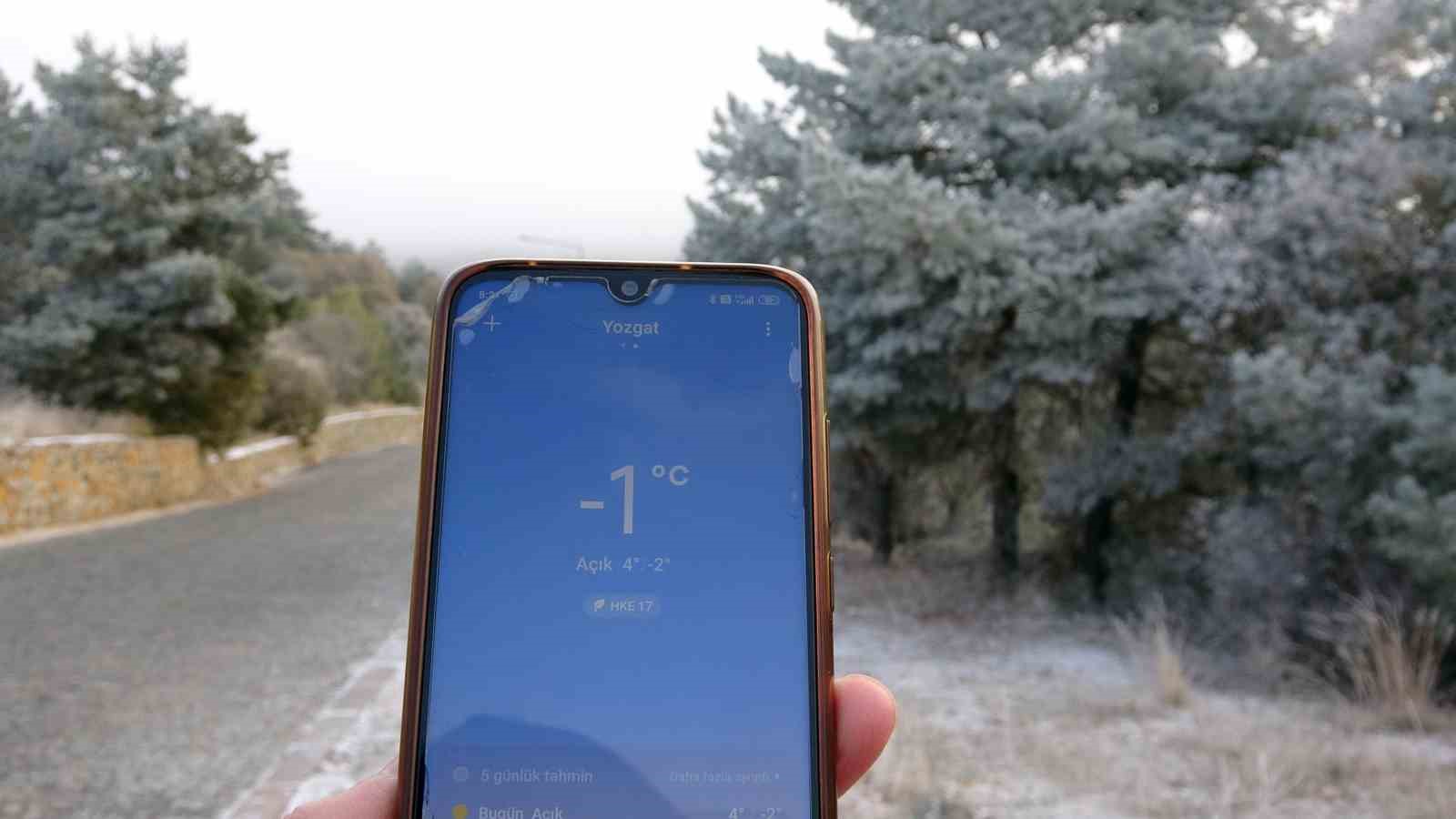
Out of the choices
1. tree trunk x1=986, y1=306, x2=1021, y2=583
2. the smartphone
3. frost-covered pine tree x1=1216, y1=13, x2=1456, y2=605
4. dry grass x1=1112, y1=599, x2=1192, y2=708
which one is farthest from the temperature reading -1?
tree trunk x1=986, y1=306, x2=1021, y2=583

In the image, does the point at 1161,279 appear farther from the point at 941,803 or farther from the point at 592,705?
the point at 592,705

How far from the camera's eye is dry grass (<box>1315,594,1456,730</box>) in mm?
4906

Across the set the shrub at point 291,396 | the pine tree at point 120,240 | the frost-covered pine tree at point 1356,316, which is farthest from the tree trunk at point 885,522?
the shrub at point 291,396

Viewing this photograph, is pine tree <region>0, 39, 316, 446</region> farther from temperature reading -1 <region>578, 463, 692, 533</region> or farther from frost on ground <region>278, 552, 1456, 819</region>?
temperature reading -1 <region>578, 463, 692, 533</region>

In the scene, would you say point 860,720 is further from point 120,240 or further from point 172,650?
point 120,240

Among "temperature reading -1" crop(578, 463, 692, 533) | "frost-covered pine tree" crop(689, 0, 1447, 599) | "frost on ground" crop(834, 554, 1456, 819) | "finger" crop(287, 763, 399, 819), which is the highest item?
"frost-covered pine tree" crop(689, 0, 1447, 599)

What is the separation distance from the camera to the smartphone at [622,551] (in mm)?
1396

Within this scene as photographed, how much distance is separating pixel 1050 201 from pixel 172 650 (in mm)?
5553

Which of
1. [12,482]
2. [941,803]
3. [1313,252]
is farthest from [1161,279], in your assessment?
[12,482]

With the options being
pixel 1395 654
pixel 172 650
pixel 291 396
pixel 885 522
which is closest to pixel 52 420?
pixel 291 396

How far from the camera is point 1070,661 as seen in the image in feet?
21.5

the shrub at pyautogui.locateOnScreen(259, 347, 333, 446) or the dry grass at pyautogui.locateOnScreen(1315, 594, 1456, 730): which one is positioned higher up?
the shrub at pyautogui.locateOnScreen(259, 347, 333, 446)

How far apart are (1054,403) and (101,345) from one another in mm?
12039

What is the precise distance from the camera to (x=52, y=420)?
13422 mm
